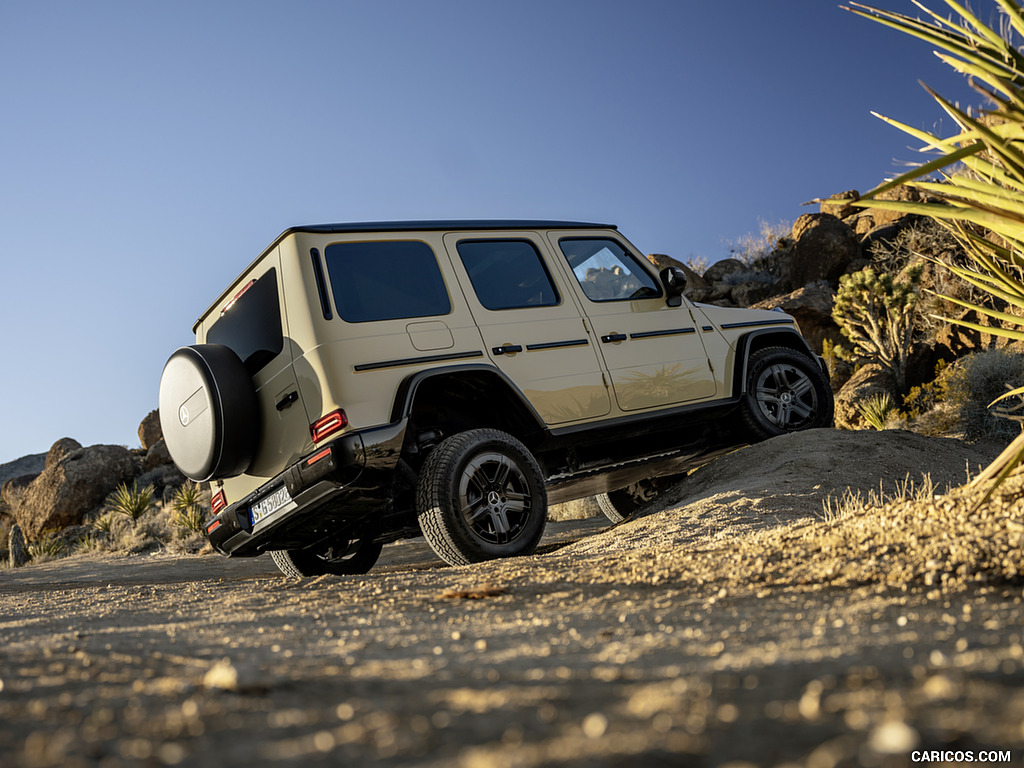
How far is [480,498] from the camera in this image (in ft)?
15.0

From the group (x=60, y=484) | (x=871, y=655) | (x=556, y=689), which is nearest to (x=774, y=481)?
(x=871, y=655)

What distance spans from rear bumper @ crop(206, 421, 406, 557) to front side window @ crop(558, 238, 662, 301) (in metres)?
2.04

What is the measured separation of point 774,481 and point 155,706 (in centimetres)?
463

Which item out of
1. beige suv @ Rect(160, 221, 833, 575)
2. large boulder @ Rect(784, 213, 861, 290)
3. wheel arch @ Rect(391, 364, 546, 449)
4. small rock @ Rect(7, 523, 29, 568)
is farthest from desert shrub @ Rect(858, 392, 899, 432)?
small rock @ Rect(7, 523, 29, 568)

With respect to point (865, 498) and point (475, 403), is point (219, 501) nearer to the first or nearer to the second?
point (475, 403)

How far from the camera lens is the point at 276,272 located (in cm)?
477

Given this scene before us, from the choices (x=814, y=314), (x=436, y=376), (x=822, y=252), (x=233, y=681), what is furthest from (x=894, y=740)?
(x=822, y=252)

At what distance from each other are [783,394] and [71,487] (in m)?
20.1

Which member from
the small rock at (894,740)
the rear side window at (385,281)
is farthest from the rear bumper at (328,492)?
the small rock at (894,740)

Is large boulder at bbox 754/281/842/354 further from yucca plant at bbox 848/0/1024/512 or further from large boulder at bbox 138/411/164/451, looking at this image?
large boulder at bbox 138/411/164/451

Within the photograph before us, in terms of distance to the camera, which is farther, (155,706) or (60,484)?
(60,484)

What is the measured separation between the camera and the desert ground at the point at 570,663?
1.08 metres

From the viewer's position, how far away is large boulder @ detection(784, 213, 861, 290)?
20.7 meters

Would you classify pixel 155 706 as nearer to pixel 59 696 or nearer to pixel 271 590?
pixel 59 696
